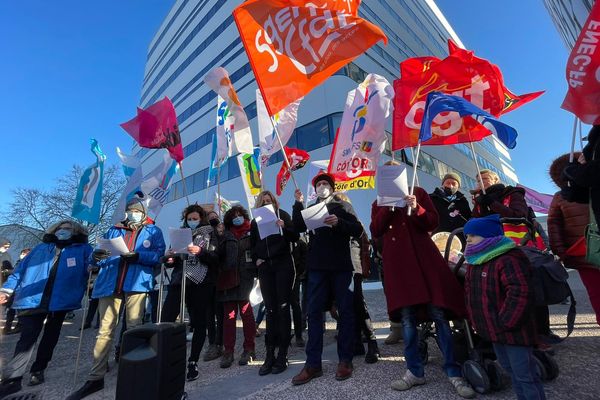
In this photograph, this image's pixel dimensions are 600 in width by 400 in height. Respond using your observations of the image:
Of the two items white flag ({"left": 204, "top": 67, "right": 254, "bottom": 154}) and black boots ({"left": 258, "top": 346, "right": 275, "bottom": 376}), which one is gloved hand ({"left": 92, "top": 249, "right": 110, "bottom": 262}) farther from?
white flag ({"left": 204, "top": 67, "right": 254, "bottom": 154})

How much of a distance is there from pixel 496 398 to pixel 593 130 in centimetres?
207

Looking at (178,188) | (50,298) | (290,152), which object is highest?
(178,188)

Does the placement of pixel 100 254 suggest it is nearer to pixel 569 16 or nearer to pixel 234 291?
pixel 234 291

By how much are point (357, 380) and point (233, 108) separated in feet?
15.1

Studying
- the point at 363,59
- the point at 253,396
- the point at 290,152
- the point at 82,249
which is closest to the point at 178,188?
the point at 363,59

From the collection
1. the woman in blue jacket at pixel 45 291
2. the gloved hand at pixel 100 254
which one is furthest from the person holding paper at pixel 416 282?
the woman in blue jacket at pixel 45 291

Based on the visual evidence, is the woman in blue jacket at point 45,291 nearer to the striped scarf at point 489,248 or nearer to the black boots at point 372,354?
the black boots at point 372,354

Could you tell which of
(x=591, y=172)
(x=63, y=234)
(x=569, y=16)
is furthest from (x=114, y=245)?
(x=569, y=16)

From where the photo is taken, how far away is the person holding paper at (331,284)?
3082 mm

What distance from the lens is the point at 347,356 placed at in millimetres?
3098

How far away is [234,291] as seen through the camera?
4160 millimetres

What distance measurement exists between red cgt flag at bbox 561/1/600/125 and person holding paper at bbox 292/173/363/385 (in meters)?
2.07

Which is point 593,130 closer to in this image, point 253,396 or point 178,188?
point 253,396

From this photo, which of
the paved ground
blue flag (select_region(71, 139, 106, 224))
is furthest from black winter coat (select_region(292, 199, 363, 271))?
blue flag (select_region(71, 139, 106, 224))
